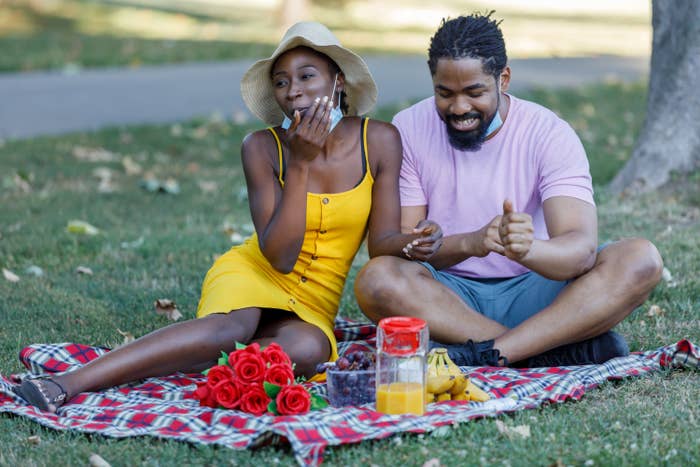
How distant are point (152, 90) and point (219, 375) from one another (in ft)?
26.1

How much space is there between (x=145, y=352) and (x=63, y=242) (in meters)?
2.61

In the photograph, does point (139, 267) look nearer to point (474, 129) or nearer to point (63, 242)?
point (63, 242)

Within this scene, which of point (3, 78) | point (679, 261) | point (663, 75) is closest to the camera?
point (679, 261)

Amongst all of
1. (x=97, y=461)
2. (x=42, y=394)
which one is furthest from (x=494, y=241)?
(x=42, y=394)

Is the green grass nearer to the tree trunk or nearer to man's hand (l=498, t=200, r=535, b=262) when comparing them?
the tree trunk

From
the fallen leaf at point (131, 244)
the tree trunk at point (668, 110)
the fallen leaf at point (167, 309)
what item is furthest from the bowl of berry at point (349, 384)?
the tree trunk at point (668, 110)

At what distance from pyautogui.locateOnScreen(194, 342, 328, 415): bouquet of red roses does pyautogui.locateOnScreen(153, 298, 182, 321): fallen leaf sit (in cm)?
136

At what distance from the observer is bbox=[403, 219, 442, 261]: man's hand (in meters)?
3.92

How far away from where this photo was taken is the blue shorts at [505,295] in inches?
165

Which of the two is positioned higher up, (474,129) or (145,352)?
(474,129)

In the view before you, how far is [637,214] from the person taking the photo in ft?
21.1

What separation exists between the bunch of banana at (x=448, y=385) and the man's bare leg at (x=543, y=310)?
1.26ft

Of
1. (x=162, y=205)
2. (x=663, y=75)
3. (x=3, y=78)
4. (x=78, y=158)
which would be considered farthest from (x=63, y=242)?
(x=3, y=78)

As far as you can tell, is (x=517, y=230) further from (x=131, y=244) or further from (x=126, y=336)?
(x=131, y=244)
